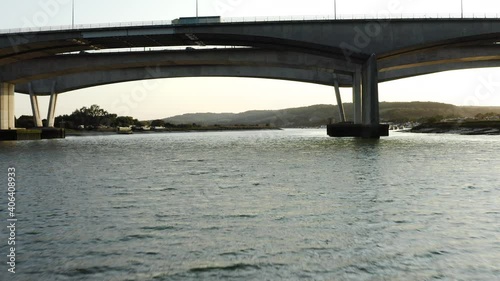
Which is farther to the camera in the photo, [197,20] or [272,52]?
[272,52]

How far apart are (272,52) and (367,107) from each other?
17120mm

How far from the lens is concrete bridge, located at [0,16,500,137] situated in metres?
54.0

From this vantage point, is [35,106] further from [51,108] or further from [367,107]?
[367,107]

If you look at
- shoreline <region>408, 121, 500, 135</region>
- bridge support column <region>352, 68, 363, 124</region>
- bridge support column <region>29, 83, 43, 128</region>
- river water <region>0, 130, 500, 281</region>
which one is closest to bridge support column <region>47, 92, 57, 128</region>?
bridge support column <region>29, 83, 43, 128</region>

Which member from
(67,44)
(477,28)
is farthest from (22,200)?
(477,28)

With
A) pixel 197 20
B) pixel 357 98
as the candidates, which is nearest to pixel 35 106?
pixel 197 20

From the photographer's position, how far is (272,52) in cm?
6844

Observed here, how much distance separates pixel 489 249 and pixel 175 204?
8.04 metres

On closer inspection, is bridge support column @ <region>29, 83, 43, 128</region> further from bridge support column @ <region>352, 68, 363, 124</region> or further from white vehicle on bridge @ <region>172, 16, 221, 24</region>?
bridge support column @ <region>352, 68, 363, 124</region>

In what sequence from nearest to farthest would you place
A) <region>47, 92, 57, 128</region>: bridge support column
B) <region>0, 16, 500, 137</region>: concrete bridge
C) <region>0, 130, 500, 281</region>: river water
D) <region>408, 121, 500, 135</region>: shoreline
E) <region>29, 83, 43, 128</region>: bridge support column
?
<region>0, 130, 500, 281</region>: river water
<region>0, 16, 500, 137</region>: concrete bridge
<region>47, 92, 57, 128</region>: bridge support column
<region>29, 83, 43, 128</region>: bridge support column
<region>408, 121, 500, 135</region>: shoreline

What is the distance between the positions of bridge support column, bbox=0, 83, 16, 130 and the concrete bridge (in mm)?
153

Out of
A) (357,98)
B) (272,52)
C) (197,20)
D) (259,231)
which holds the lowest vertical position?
(259,231)

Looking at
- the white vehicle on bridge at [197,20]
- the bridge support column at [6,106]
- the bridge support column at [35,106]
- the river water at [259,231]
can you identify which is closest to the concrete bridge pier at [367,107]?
the white vehicle on bridge at [197,20]

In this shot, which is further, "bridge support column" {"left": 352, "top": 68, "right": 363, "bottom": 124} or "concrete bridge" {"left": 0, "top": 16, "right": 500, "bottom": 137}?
"bridge support column" {"left": 352, "top": 68, "right": 363, "bottom": 124}
